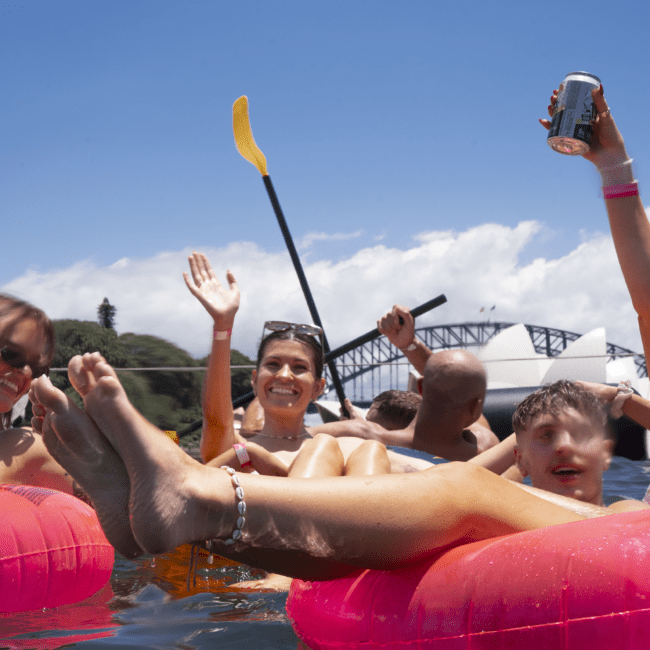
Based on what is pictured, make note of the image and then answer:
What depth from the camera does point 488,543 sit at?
137cm

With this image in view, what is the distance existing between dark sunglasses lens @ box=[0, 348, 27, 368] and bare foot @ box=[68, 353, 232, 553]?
3.65 ft

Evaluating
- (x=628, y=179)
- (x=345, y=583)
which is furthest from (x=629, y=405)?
(x=345, y=583)

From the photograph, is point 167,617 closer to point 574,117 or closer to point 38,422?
point 38,422

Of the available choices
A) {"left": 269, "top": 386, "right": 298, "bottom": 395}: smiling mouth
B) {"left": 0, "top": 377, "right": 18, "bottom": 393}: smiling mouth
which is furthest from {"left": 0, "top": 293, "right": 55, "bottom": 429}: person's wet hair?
{"left": 269, "top": 386, "right": 298, "bottom": 395}: smiling mouth

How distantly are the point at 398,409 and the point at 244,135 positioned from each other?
2.11 m

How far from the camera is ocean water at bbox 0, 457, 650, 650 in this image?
1780 mm

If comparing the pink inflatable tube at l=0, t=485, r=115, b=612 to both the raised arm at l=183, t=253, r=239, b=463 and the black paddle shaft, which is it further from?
the black paddle shaft

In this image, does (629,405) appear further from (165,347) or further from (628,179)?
(165,347)

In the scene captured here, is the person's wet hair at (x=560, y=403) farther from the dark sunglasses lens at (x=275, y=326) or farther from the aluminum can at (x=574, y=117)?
the dark sunglasses lens at (x=275, y=326)

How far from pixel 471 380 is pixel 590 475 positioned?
4.29 ft

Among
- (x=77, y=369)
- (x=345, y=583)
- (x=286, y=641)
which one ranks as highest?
(x=77, y=369)

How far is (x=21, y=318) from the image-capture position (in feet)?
7.75

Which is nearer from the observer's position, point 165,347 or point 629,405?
point 629,405

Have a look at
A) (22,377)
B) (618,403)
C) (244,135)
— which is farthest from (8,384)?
(244,135)
